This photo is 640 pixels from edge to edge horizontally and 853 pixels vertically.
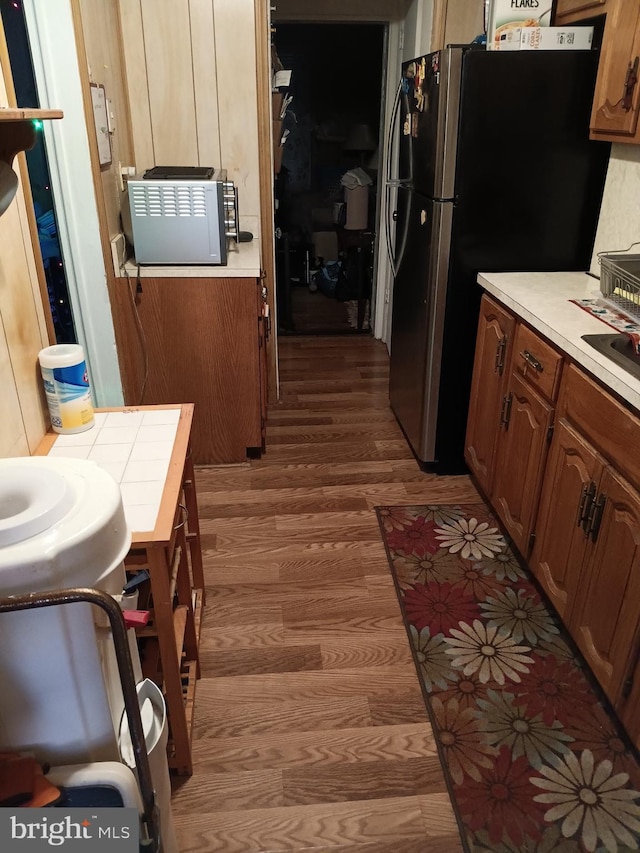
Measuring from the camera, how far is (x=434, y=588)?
2.22m

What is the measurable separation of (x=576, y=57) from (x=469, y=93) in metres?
0.38

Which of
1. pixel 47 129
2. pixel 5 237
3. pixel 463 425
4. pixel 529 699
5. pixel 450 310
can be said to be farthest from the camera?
pixel 463 425

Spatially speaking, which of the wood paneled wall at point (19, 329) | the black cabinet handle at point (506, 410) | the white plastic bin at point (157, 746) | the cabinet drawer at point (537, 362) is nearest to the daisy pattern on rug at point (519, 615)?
the black cabinet handle at point (506, 410)

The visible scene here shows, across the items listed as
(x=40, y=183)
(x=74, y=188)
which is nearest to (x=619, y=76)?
(x=74, y=188)

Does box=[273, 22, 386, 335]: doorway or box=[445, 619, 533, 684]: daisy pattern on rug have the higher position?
box=[273, 22, 386, 335]: doorway

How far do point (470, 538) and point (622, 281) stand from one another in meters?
1.05

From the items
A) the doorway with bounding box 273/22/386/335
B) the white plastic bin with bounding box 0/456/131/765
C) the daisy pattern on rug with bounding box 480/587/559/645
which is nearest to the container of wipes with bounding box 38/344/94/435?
the white plastic bin with bounding box 0/456/131/765

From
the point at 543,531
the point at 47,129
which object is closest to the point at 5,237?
the point at 47,129

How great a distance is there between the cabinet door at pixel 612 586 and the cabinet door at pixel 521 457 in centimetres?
38

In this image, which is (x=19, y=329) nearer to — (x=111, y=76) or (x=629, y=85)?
(x=111, y=76)

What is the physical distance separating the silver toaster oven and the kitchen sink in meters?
1.50

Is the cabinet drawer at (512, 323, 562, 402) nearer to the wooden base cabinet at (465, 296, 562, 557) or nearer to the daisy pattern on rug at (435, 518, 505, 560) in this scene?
the wooden base cabinet at (465, 296, 562, 557)

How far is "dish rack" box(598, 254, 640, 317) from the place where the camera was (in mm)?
1983

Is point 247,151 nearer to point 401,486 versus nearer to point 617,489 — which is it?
point 401,486
